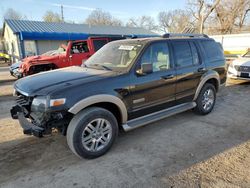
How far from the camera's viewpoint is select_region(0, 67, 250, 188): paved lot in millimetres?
2924

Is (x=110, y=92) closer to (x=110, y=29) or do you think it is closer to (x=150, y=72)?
(x=150, y=72)

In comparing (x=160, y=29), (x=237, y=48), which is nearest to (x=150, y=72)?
(x=237, y=48)

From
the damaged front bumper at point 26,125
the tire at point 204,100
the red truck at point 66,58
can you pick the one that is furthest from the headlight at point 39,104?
the red truck at point 66,58

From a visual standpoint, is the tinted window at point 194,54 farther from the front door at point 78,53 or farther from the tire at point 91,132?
the front door at point 78,53

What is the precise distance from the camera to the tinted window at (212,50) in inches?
207

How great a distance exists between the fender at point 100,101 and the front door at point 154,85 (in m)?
0.16

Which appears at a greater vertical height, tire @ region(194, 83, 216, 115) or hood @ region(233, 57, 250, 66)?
hood @ region(233, 57, 250, 66)

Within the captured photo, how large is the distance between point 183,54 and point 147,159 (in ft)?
→ 7.93

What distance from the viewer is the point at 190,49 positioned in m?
4.84

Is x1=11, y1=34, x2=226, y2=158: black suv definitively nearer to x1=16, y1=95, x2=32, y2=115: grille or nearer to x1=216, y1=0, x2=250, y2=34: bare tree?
x1=16, y1=95, x2=32, y2=115: grille

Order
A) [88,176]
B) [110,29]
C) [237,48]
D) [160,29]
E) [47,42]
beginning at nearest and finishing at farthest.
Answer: [88,176]
[237,48]
[47,42]
[110,29]
[160,29]

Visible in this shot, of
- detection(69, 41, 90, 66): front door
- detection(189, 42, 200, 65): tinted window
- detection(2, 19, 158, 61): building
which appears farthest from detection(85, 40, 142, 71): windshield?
detection(2, 19, 158, 61): building

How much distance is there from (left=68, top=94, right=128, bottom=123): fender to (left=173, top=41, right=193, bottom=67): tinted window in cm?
163

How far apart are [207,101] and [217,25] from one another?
34.7 m
